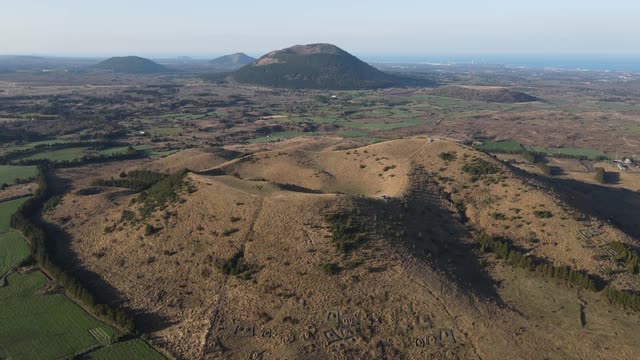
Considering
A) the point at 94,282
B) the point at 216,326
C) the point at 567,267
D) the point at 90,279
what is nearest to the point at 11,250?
the point at 90,279

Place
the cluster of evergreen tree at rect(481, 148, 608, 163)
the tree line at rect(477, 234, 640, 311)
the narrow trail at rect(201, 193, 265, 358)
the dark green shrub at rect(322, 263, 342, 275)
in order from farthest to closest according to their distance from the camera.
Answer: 1. the cluster of evergreen tree at rect(481, 148, 608, 163)
2. the dark green shrub at rect(322, 263, 342, 275)
3. the tree line at rect(477, 234, 640, 311)
4. the narrow trail at rect(201, 193, 265, 358)

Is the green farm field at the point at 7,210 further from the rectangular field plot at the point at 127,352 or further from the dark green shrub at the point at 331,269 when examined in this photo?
the dark green shrub at the point at 331,269

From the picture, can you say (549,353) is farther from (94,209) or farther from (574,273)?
(94,209)

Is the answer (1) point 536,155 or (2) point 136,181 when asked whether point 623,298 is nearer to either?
(2) point 136,181

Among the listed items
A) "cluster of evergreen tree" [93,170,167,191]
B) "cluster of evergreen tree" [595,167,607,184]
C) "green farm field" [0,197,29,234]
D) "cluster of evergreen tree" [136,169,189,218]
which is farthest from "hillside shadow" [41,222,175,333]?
"cluster of evergreen tree" [595,167,607,184]

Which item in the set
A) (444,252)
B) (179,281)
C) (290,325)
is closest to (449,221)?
(444,252)

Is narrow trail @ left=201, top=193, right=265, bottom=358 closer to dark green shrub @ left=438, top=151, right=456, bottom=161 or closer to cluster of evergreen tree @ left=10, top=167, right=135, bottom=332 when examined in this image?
cluster of evergreen tree @ left=10, top=167, right=135, bottom=332

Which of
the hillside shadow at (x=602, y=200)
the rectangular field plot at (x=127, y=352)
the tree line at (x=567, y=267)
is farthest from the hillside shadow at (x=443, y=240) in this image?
the rectangular field plot at (x=127, y=352)
